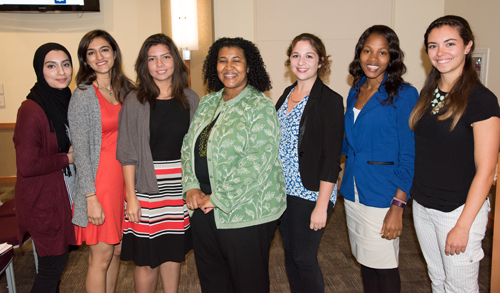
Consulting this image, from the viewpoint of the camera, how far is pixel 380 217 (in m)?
1.95

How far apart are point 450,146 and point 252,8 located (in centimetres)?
366

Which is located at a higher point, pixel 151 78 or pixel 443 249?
pixel 151 78

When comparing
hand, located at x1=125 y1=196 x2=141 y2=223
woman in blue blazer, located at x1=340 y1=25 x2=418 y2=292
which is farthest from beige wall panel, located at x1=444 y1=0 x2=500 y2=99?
hand, located at x1=125 y1=196 x2=141 y2=223

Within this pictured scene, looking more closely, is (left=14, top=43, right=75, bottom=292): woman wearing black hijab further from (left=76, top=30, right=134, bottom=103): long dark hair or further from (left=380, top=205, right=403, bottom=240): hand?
(left=380, top=205, right=403, bottom=240): hand

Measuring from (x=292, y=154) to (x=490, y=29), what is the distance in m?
3.37

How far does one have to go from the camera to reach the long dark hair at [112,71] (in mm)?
2145

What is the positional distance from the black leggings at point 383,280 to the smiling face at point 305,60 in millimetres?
1177

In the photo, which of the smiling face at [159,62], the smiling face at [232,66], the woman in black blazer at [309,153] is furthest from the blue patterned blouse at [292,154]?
the smiling face at [159,62]

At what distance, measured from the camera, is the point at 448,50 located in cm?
168

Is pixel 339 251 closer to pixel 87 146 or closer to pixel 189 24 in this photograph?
pixel 87 146

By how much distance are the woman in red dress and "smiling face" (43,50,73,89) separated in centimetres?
10

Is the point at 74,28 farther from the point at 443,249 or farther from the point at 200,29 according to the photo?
the point at 443,249

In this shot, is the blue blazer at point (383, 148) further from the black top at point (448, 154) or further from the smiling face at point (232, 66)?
the smiling face at point (232, 66)

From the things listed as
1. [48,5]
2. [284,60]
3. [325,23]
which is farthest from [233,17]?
[48,5]
